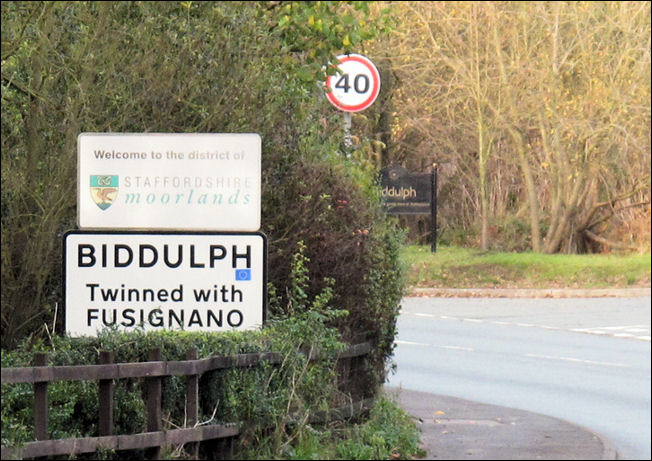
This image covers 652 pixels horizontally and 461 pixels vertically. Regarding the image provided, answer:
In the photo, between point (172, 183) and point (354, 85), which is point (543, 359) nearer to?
point (354, 85)

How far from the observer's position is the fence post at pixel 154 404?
7.12m

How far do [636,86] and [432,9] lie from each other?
199 inches

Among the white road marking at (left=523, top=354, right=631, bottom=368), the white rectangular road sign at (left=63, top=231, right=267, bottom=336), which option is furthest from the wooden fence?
the white road marking at (left=523, top=354, right=631, bottom=368)

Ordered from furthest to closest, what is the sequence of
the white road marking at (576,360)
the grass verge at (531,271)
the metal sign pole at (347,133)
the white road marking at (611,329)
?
the grass verge at (531,271) < the white road marking at (611,329) < the white road marking at (576,360) < the metal sign pole at (347,133)

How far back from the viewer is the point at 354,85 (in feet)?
40.5

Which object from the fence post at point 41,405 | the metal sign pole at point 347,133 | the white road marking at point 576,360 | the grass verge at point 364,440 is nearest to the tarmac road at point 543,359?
the white road marking at point 576,360

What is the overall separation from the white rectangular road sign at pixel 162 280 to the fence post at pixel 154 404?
0.28 meters

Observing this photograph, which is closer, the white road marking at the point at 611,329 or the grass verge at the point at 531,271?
the white road marking at the point at 611,329

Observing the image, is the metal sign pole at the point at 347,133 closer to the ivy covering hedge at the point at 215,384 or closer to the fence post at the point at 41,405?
the ivy covering hedge at the point at 215,384

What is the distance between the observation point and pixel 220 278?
24.3 feet

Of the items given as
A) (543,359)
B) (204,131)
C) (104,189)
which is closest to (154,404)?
(104,189)

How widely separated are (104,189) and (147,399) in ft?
4.02

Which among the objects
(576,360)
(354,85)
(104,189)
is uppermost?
(354,85)

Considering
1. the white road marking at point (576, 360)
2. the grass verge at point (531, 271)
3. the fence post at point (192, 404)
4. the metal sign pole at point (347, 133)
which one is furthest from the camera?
the grass verge at point (531, 271)
